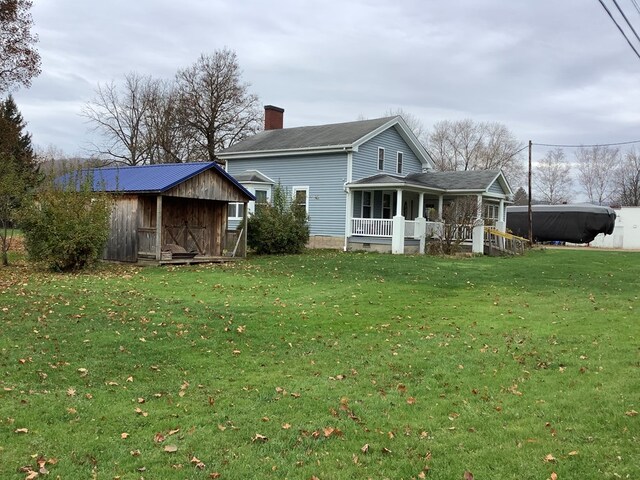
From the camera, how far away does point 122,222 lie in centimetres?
1980

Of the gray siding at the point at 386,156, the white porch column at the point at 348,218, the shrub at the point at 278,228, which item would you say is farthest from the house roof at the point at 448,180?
the shrub at the point at 278,228

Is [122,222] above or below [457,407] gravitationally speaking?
above

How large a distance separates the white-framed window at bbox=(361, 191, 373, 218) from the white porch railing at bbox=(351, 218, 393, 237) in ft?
4.52

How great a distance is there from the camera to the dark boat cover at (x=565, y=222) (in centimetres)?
3975

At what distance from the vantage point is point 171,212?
69.1 ft

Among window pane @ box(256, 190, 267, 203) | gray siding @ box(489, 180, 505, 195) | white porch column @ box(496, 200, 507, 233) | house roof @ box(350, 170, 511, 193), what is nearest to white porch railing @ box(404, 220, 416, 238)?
house roof @ box(350, 170, 511, 193)

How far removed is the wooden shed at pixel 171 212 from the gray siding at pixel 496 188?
511 inches

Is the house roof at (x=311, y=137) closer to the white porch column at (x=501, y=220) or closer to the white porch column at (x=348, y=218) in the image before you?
the white porch column at (x=348, y=218)

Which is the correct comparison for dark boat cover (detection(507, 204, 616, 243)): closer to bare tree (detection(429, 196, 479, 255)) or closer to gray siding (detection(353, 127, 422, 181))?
gray siding (detection(353, 127, 422, 181))

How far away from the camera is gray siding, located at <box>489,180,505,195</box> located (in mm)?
27966

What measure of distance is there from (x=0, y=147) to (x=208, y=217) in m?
8.93

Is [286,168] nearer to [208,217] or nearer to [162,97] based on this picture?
[208,217]

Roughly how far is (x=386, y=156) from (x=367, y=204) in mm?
3096

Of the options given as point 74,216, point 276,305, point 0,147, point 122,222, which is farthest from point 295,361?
point 0,147
